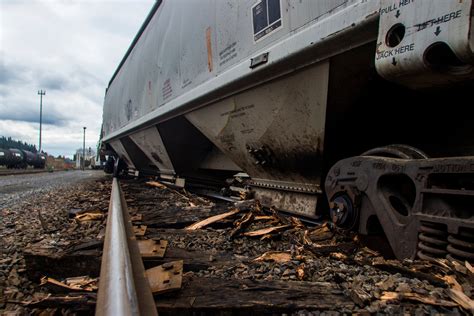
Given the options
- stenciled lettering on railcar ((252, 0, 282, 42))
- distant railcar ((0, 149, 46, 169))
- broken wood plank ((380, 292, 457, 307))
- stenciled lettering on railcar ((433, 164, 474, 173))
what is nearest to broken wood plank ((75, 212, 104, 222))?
stenciled lettering on railcar ((252, 0, 282, 42))

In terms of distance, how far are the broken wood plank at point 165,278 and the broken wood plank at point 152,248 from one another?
255 millimetres

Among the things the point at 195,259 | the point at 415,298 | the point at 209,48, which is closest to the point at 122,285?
the point at 195,259

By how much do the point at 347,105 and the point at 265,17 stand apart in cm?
95

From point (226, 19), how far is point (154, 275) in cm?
250

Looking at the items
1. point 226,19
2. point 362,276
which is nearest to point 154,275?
point 362,276

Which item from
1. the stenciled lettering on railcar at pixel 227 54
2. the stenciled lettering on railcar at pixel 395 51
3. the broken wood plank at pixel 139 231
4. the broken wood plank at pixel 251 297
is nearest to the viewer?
the broken wood plank at pixel 251 297

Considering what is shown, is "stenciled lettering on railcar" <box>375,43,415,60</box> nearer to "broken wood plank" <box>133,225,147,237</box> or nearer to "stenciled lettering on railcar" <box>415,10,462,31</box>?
"stenciled lettering on railcar" <box>415,10,462,31</box>

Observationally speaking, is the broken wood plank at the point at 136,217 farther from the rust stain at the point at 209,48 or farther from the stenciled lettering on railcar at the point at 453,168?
the stenciled lettering on railcar at the point at 453,168

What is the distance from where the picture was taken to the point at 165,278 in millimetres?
1415

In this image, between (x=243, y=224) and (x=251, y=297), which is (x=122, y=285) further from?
(x=243, y=224)

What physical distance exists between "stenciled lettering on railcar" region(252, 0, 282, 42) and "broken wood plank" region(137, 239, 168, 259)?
67.6 inches

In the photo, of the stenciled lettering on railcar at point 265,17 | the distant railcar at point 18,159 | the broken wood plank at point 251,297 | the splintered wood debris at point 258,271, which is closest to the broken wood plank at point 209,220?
the splintered wood debris at point 258,271

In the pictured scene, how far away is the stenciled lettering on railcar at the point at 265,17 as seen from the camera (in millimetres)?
2479

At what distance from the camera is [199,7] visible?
12.6 feet
